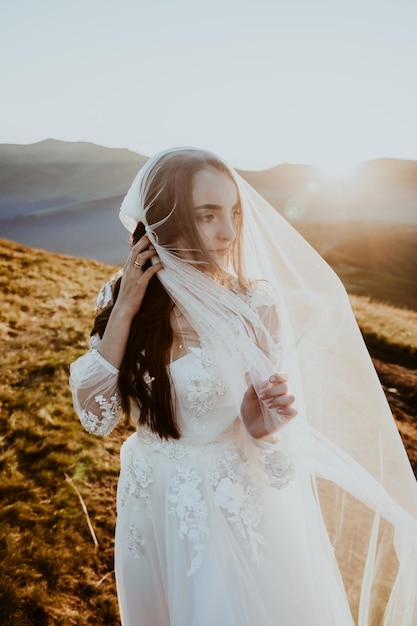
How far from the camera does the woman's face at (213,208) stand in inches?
75.0

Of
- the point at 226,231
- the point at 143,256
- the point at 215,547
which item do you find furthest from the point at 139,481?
the point at 226,231

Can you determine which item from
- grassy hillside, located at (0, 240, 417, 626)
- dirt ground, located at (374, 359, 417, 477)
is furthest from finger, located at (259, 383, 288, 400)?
dirt ground, located at (374, 359, 417, 477)

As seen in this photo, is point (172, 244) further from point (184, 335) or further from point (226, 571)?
point (226, 571)

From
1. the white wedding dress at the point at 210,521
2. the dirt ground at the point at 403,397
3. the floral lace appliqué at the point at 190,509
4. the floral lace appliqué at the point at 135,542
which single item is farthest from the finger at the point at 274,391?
the dirt ground at the point at 403,397

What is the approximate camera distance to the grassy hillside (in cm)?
310

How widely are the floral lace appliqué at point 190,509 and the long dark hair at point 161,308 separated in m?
0.19

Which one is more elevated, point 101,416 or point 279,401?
point 279,401

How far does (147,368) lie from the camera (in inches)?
78.3

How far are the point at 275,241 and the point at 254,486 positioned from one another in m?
1.24

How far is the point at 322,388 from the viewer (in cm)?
215

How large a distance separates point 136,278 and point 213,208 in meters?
0.47

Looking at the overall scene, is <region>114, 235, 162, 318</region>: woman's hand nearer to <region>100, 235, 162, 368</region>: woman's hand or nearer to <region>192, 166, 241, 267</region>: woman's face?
<region>100, 235, 162, 368</region>: woman's hand

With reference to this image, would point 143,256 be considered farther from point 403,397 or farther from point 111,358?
point 403,397

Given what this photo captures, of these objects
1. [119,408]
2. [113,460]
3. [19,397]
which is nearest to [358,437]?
[119,408]
